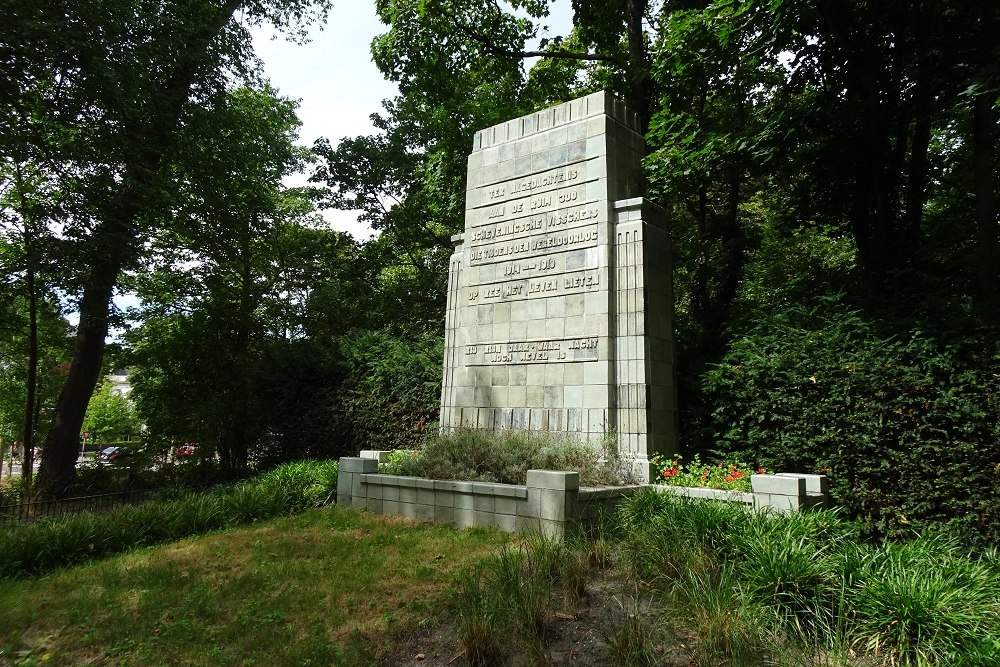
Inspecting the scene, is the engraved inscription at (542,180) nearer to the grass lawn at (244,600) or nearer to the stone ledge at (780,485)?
the stone ledge at (780,485)

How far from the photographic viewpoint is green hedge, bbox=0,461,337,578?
728cm

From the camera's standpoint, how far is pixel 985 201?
9398 mm

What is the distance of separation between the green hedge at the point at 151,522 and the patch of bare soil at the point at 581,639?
557cm

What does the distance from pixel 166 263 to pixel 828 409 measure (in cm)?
1776

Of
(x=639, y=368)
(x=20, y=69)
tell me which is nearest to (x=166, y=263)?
(x=20, y=69)

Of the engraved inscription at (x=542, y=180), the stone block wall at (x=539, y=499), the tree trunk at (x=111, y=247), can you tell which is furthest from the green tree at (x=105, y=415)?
the engraved inscription at (x=542, y=180)

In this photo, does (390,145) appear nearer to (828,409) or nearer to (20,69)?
(20,69)

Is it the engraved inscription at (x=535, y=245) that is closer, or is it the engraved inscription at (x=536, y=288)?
the engraved inscription at (x=536, y=288)

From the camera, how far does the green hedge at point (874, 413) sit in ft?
22.1

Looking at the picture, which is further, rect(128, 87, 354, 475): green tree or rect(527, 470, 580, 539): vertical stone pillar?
rect(128, 87, 354, 475): green tree

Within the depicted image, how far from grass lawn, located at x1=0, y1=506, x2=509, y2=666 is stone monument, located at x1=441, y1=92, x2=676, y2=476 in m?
3.16

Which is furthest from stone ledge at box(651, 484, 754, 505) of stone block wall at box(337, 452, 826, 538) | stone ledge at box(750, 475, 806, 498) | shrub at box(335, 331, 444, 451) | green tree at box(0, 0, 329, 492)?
green tree at box(0, 0, 329, 492)

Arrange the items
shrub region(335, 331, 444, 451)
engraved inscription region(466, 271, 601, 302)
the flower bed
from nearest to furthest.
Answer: the flower bed → engraved inscription region(466, 271, 601, 302) → shrub region(335, 331, 444, 451)

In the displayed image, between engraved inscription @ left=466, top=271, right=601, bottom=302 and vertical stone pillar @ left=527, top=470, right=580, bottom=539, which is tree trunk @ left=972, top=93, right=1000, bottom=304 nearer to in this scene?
engraved inscription @ left=466, top=271, right=601, bottom=302
